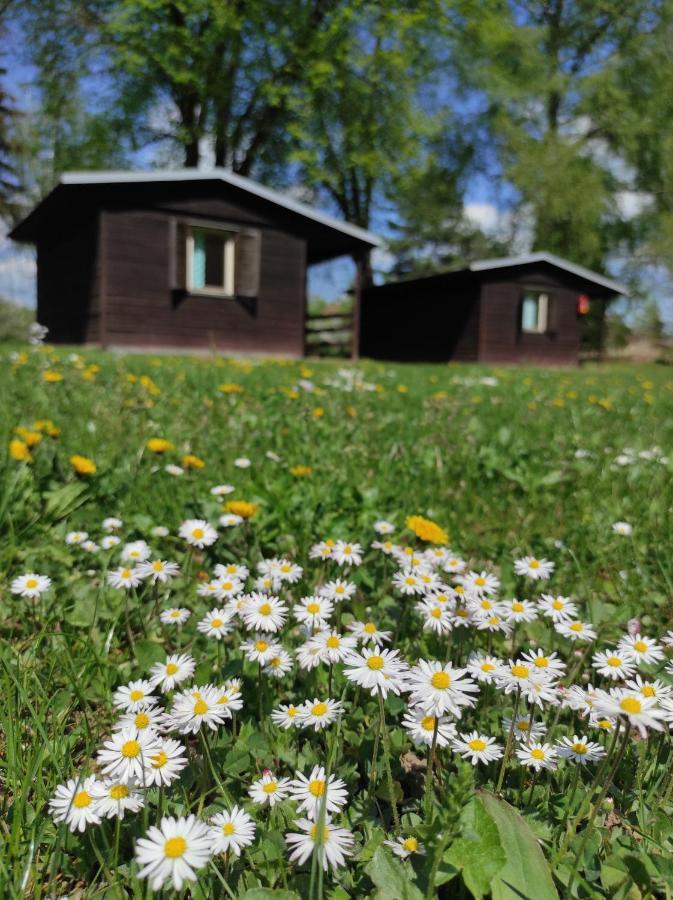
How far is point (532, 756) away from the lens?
1.00 metres

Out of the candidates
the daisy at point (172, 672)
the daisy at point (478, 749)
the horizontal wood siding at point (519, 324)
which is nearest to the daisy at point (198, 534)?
the daisy at point (172, 672)

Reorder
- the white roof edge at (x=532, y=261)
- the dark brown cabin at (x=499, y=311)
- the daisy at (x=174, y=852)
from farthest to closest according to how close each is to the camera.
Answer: the dark brown cabin at (x=499, y=311)
the white roof edge at (x=532, y=261)
the daisy at (x=174, y=852)

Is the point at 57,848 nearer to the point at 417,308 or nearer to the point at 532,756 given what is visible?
the point at 532,756

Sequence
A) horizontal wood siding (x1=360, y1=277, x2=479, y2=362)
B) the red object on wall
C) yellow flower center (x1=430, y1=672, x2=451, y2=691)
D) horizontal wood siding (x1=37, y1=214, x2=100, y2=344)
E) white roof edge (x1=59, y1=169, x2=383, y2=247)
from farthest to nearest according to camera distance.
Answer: the red object on wall, horizontal wood siding (x1=360, y1=277, x2=479, y2=362), horizontal wood siding (x1=37, y1=214, x2=100, y2=344), white roof edge (x1=59, y1=169, x2=383, y2=247), yellow flower center (x1=430, y1=672, x2=451, y2=691)

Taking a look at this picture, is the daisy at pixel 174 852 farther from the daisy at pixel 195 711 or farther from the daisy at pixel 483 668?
the daisy at pixel 483 668

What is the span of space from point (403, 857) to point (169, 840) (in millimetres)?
328

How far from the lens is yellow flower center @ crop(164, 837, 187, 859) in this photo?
689mm

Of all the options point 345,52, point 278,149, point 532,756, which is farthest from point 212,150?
point 532,756

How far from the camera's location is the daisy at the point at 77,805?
31.7 inches

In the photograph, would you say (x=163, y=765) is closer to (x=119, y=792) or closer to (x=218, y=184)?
(x=119, y=792)

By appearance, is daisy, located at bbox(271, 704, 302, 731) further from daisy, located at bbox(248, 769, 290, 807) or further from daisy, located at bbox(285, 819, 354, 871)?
daisy, located at bbox(285, 819, 354, 871)

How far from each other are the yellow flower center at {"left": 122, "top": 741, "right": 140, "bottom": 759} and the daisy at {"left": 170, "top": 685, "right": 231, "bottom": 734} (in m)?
0.07

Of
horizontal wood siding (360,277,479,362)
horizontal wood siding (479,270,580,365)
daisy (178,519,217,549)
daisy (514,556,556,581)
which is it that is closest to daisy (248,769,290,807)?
daisy (178,519,217,549)

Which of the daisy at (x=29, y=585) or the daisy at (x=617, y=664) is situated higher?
the daisy at (x=617, y=664)
